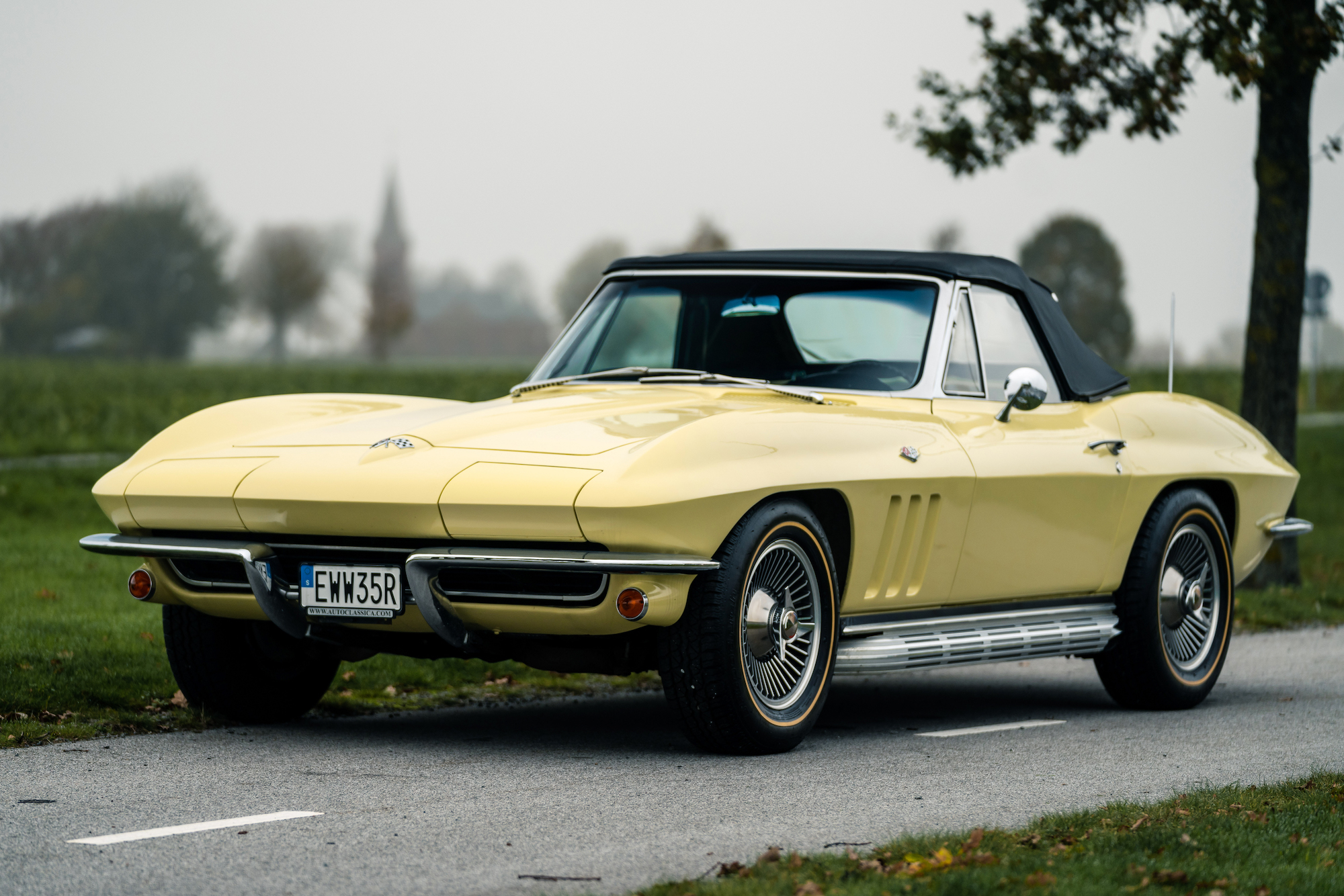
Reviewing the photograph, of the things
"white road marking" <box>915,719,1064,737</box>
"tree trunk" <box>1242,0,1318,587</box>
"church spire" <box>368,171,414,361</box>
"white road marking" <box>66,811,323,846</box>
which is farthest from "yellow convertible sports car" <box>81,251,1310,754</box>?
"church spire" <box>368,171,414,361</box>

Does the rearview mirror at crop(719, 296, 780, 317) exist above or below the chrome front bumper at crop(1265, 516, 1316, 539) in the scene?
above

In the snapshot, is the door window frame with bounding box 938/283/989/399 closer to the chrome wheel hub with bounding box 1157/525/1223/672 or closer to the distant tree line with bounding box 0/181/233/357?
the chrome wheel hub with bounding box 1157/525/1223/672

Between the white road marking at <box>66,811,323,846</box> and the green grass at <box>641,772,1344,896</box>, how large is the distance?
136 cm

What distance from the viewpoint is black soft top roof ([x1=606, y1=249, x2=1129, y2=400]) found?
24.3 feet

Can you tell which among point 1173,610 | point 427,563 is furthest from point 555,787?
point 1173,610

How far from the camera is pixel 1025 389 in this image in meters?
7.02

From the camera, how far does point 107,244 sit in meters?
127

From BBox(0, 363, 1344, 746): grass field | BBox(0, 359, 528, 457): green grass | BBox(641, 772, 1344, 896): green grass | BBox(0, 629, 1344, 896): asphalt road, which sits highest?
BBox(641, 772, 1344, 896): green grass

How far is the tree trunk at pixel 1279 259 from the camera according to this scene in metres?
12.9

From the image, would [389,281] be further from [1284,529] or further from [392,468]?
[392,468]

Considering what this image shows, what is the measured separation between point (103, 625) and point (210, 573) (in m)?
3.04

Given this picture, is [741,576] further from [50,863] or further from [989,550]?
[50,863]

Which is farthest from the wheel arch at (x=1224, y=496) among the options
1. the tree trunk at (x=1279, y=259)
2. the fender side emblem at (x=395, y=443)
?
the tree trunk at (x=1279, y=259)

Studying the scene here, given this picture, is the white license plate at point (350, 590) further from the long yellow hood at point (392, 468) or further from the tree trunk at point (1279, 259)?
the tree trunk at point (1279, 259)
